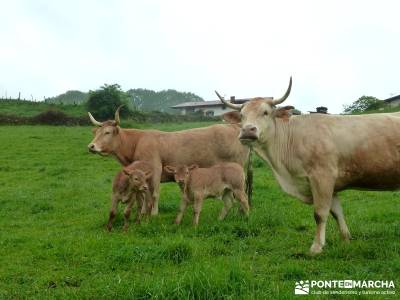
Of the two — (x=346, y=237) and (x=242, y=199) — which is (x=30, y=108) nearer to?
(x=242, y=199)

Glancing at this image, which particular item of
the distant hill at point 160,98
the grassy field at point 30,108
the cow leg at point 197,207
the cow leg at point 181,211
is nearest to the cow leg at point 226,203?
the cow leg at point 197,207

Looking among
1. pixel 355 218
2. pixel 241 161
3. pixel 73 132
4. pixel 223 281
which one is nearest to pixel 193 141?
pixel 241 161

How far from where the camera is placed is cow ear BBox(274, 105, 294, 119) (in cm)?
876

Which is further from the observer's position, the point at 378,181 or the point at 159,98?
the point at 159,98

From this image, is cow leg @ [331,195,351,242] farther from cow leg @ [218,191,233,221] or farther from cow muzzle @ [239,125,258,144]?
cow leg @ [218,191,233,221]

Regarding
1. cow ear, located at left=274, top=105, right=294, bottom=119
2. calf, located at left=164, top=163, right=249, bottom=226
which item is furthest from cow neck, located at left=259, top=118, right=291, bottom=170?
calf, located at left=164, top=163, right=249, bottom=226

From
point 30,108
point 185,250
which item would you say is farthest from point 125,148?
point 30,108

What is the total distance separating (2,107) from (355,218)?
46.8 meters

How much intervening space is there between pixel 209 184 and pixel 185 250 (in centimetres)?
295

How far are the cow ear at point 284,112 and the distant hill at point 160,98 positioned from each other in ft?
487

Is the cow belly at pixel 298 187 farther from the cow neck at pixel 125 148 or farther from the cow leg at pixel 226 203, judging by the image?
the cow neck at pixel 125 148

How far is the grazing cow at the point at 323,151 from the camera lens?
805cm

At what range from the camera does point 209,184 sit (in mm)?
10531

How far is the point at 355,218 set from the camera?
1067 cm
